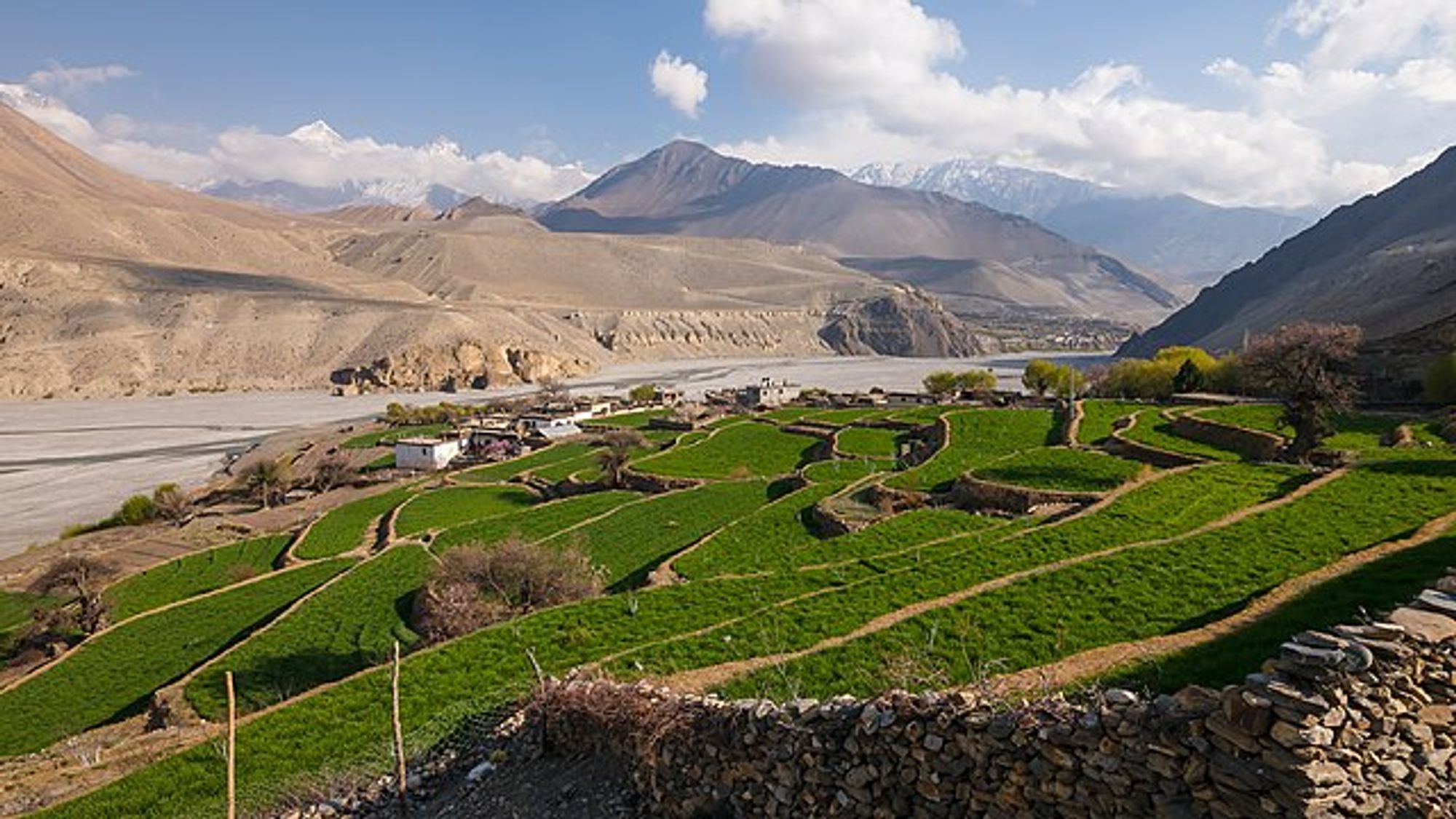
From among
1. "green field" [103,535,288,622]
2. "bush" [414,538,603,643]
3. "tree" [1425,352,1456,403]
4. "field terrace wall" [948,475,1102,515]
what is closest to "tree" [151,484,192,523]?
"green field" [103,535,288,622]

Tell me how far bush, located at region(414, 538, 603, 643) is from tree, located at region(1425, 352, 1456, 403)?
128 feet

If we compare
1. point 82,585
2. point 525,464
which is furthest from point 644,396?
point 82,585

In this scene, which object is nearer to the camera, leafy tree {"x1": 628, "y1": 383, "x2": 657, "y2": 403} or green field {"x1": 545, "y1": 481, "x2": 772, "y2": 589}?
green field {"x1": 545, "y1": 481, "x2": 772, "y2": 589}

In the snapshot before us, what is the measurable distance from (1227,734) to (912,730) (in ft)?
8.05

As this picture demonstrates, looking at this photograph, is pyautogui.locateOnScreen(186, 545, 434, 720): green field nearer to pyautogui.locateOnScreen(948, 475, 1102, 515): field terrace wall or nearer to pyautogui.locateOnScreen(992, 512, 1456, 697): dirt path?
pyautogui.locateOnScreen(948, 475, 1102, 515): field terrace wall

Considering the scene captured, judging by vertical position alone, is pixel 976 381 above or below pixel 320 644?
Answer: above

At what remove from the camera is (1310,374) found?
78.2 feet

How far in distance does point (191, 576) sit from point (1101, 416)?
137 ft

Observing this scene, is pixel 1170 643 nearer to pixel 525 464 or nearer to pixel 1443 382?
pixel 1443 382

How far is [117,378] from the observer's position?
12756cm

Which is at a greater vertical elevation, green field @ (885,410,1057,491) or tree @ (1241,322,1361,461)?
tree @ (1241,322,1361,461)

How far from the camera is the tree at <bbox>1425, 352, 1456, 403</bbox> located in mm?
36594

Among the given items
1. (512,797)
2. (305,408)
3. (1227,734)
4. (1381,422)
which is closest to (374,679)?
(512,797)

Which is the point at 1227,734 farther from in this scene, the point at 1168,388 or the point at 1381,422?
the point at 1168,388
